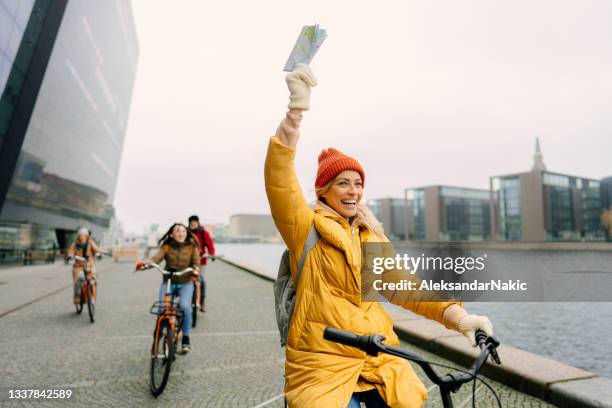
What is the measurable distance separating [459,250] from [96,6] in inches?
1822

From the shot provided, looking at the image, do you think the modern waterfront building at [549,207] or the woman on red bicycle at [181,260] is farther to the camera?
the modern waterfront building at [549,207]

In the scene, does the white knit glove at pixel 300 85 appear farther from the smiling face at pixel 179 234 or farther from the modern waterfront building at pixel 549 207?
the modern waterfront building at pixel 549 207

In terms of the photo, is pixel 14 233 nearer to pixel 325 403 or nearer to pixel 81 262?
pixel 81 262

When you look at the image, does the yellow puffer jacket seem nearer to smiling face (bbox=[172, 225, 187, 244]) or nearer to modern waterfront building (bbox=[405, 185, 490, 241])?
smiling face (bbox=[172, 225, 187, 244])

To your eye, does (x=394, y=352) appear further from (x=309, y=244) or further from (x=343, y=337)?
(x=309, y=244)

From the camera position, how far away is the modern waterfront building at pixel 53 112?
2508cm

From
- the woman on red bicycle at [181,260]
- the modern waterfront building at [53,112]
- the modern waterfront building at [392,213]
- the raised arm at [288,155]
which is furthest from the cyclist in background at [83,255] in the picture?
the modern waterfront building at [392,213]

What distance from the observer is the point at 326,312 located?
1888 millimetres

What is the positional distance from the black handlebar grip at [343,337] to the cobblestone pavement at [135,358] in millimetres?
2868

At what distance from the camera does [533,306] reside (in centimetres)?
1272

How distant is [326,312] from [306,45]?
3.68 feet

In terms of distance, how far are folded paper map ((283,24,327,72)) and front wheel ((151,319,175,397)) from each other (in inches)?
144

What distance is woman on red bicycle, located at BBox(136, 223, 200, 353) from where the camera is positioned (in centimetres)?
584

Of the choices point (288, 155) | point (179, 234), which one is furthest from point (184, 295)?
point (288, 155)
